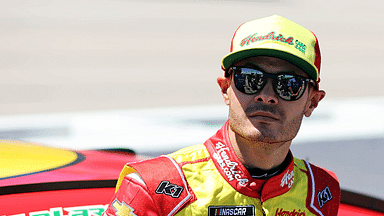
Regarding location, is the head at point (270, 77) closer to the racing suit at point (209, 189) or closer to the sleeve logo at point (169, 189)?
the racing suit at point (209, 189)

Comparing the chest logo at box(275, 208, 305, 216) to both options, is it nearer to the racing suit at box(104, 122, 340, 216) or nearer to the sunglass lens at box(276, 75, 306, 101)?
the racing suit at box(104, 122, 340, 216)

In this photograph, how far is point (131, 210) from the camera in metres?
1.71

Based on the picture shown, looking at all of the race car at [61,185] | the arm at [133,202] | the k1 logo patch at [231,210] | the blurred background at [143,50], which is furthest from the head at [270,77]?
the blurred background at [143,50]

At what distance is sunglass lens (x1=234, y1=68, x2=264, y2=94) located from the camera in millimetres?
1771

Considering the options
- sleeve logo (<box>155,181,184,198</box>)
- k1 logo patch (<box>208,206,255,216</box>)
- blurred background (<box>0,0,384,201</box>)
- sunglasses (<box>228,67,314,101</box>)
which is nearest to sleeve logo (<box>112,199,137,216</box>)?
sleeve logo (<box>155,181,184,198</box>)

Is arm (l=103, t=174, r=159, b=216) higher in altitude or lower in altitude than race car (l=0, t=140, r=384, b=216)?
higher

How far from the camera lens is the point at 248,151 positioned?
1.87 meters

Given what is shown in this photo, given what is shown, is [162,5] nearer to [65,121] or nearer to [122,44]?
[122,44]

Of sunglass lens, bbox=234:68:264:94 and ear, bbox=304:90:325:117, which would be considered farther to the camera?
ear, bbox=304:90:325:117

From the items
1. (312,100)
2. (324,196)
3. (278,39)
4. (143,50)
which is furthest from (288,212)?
(143,50)

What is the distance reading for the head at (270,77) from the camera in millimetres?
1770

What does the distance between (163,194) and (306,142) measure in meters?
2.04

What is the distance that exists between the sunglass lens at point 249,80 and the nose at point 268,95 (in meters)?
0.02

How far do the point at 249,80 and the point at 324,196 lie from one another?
0.62 metres
